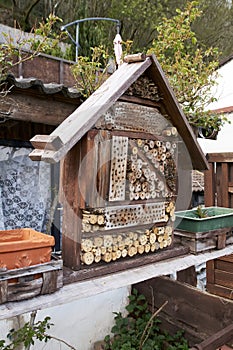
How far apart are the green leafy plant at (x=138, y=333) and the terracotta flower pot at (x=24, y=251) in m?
1.32

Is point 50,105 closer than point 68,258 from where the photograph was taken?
No

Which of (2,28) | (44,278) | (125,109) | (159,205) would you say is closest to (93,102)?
(125,109)

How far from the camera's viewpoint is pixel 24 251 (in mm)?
1153

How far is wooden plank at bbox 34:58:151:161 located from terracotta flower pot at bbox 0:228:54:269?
325mm

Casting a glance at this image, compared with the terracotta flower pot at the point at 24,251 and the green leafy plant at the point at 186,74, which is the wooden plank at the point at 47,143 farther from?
the green leafy plant at the point at 186,74

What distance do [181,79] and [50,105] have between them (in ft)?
3.05

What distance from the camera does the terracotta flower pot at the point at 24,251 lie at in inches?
44.0

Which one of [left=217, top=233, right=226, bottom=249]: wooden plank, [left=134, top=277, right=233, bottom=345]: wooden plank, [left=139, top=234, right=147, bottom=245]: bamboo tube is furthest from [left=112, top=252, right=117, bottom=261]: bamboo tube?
[left=134, top=277, right=233, bottom=345]: wooden plank

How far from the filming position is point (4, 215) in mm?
2645

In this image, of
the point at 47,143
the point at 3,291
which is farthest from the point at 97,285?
the point at 47,143

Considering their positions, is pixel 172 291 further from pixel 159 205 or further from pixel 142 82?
pixel 142 82

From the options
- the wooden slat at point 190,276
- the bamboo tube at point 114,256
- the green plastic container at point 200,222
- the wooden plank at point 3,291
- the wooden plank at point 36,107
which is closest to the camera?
the wooden plank at point 3,291

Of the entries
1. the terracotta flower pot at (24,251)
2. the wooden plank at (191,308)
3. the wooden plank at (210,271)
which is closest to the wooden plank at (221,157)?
the wooden plank at (210,271)

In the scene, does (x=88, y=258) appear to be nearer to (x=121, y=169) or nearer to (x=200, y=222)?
(x=121, y=169)
